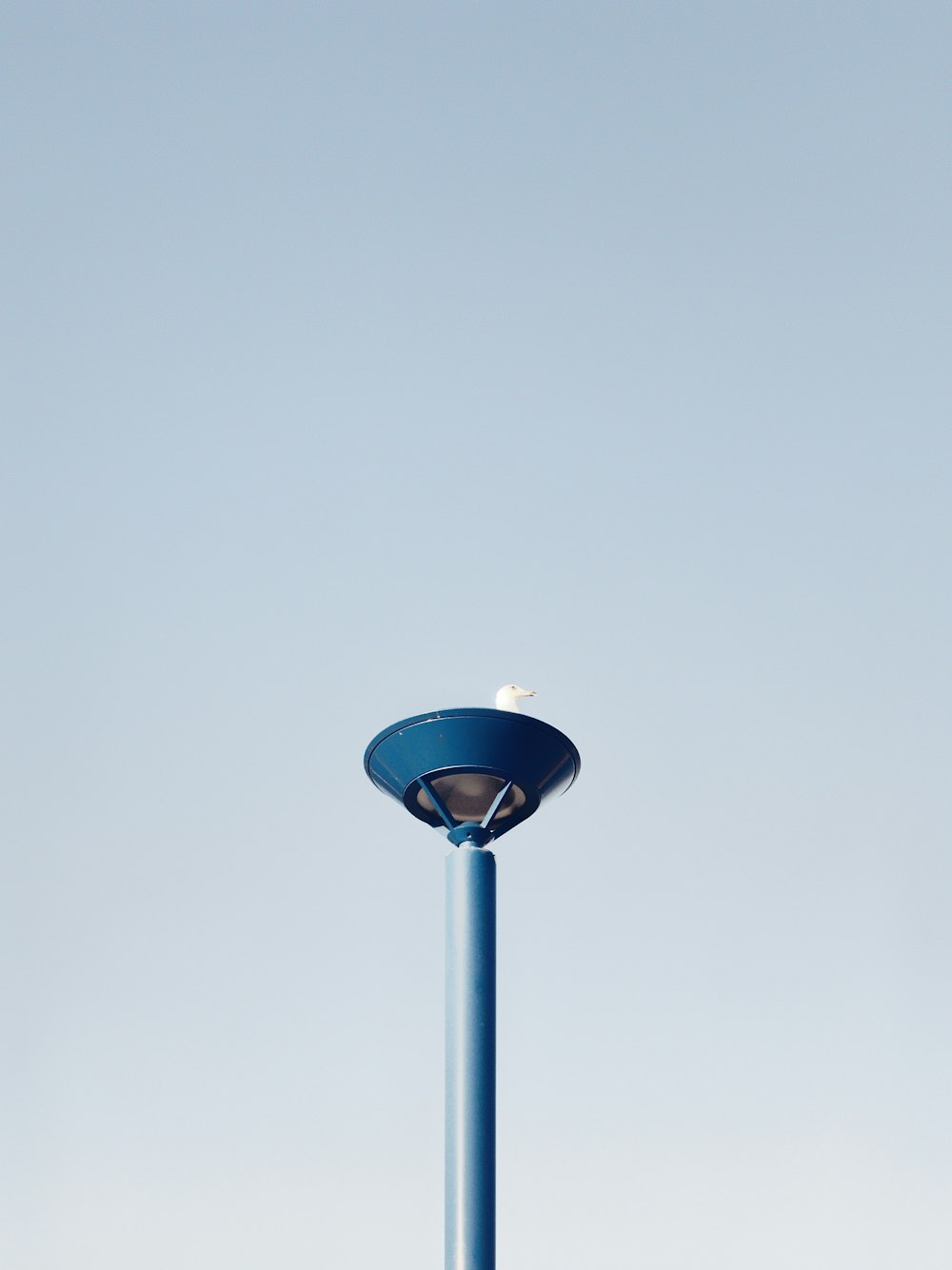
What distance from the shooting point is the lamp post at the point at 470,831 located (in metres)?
13.7

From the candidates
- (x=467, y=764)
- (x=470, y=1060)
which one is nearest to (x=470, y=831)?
(x=467, y=764)

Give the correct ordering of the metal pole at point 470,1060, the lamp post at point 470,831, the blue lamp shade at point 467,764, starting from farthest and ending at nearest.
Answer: the blue lamp shade at point 467,764
the lamp post at point 470,831
the metal pole at point 470,1060

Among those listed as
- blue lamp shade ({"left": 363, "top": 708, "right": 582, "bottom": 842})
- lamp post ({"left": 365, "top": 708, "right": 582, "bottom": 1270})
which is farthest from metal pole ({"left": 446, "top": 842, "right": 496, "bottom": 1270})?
blue lamp shade ({"left": 363, "top": 708, "right": 582, "bottom": 842})

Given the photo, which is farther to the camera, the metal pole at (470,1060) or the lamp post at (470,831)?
the lamp post at (470,831)

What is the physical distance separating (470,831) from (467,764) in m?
0.65

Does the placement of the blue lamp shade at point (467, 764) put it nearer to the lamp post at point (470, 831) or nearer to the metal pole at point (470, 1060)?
the lamp post at point (470, 831)

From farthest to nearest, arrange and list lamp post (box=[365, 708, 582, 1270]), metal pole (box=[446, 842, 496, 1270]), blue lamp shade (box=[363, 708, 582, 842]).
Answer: blue lamp shade (box=[363, 708, 582, 842]) < lamp post (box=[365, 708, 582, 1270]) < metal pole (box=[446, 842, 496, 1270])

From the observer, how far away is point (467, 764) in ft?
49.7

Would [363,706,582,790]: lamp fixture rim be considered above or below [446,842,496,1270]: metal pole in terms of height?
above

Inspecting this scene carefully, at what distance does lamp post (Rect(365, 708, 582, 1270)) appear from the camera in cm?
1373

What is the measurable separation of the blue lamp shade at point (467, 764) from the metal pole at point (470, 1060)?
0.41m

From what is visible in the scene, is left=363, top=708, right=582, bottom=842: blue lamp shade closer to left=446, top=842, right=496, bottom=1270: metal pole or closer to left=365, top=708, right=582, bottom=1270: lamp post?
left=365, top=708, right=582, bottom=1270: lamp post

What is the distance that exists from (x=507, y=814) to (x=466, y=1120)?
306 cm

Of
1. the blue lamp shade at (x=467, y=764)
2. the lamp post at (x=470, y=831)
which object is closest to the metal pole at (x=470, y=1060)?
the lamp post at (x=470, y=831)
